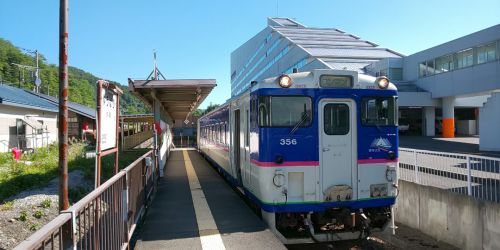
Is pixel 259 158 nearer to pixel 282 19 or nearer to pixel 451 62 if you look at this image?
pixel 451 62

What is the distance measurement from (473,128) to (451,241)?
42.1m

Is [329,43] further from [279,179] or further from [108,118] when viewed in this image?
[108,118]

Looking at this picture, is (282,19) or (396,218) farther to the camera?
(282,19)

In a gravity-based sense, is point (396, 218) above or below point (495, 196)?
below

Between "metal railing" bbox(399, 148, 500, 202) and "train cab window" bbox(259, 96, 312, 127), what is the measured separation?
11.4ft

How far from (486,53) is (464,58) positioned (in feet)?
8.45

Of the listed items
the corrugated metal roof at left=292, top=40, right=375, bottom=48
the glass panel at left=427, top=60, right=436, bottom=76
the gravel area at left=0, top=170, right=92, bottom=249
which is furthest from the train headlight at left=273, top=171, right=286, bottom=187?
the corrugated metal roof at left=292, top=40, right=375, bottom=48

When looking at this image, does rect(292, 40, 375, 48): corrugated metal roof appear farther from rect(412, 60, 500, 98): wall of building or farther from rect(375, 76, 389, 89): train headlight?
rect(375, 76, 389, 89): train headlight

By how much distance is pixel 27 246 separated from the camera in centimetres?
215

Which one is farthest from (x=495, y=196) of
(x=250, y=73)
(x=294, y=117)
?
(x=250, y=73)

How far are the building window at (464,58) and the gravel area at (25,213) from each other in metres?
31.1

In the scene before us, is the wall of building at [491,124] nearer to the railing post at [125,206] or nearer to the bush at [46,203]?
the railing post at [125,206]

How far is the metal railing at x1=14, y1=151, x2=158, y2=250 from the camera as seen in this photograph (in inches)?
105

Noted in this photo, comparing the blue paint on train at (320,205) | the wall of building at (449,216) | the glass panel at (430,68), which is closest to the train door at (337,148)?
the blue paint on train at (320,205)
